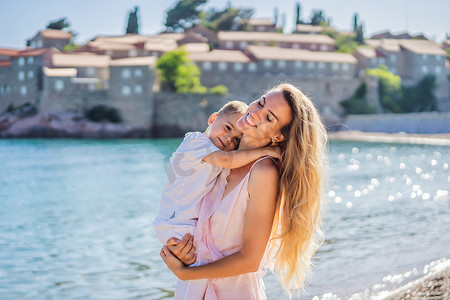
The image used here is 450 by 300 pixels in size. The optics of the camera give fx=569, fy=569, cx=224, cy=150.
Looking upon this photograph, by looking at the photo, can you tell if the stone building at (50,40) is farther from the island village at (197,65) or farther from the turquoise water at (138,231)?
the turquoise water at (138,231)

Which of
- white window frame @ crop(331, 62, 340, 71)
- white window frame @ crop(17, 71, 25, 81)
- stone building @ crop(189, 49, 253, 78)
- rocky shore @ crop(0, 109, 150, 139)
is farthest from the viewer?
white window frame @ crop(331, 62, 340, 71)

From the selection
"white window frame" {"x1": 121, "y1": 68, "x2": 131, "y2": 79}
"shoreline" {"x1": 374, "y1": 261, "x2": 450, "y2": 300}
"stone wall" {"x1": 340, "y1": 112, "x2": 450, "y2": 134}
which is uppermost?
"shoreline" {"x1": 374, "y1": 261, "x2": 450, "y2": 300}

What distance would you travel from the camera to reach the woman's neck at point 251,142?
7.73 feet

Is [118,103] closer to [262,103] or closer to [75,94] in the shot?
[75,94]

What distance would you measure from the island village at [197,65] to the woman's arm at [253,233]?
4006 cm

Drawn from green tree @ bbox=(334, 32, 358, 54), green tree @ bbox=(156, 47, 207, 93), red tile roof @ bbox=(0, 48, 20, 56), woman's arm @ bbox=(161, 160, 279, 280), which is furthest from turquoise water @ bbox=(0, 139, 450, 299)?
red tile roof @ bbox=(0, 48, 20, 56)

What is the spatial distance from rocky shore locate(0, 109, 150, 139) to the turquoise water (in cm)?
2145

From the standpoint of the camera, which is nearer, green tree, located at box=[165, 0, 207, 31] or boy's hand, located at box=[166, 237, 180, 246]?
boy's hand, located at box=[166, 237, 180, 246]

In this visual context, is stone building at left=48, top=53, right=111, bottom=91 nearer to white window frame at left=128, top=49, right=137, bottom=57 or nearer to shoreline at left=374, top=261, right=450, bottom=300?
white window frame at left=128, top=49, right=137, bottom=57

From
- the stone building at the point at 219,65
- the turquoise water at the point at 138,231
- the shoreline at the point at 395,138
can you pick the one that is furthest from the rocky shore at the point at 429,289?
the stone building at the point at 219,65

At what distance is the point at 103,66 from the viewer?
160 feet

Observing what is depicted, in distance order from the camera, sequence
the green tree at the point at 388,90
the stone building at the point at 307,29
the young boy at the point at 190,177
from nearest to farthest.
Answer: the young boy at the point at 190,177
the green tree at the point at 388,90
the stone building at the point at 307,29

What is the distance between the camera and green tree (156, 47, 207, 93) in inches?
1866

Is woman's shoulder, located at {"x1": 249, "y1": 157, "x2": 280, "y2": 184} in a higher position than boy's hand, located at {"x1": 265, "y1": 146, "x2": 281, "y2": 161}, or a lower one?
lower
